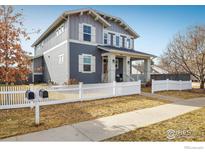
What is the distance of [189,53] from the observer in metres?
13.4

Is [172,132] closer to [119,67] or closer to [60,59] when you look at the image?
[60,59]

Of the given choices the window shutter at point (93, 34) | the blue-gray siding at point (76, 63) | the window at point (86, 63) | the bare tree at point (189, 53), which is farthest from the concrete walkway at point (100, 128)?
the window shutter at point (93, 34)

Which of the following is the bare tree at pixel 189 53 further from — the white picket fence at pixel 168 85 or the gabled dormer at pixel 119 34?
the gabled dormer at pixel 119 34

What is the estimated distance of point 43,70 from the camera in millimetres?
17734

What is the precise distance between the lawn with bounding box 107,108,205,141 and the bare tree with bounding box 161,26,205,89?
728cm

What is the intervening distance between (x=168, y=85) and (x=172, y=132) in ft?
26.2

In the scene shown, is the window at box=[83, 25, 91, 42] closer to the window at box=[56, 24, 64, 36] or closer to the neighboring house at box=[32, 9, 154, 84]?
the neighboring house at box=[32, 9, 154, 84]

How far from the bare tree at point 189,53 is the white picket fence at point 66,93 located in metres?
5.02

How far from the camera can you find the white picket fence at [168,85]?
10.6 m

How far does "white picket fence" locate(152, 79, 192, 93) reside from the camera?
34.9ft

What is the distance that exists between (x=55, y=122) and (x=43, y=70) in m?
13.8

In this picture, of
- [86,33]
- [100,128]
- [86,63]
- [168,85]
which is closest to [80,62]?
[86,63]
